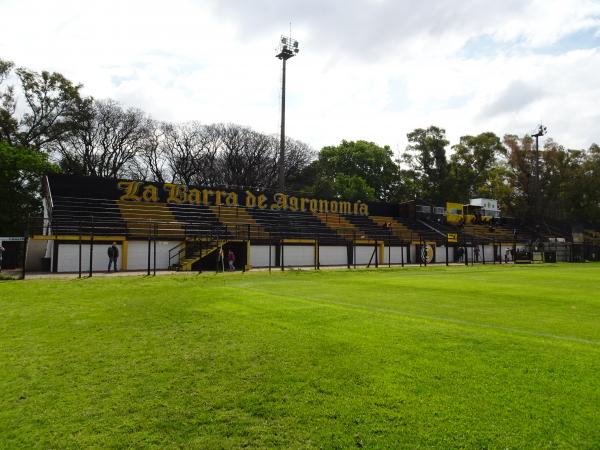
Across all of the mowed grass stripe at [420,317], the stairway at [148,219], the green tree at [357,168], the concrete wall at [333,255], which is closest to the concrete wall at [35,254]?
the stairway at [148,219]

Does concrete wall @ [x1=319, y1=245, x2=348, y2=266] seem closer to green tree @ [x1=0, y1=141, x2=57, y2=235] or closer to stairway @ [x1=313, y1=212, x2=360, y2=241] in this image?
stairway @ [x1=313, y1=212, x2=360, y2=241]

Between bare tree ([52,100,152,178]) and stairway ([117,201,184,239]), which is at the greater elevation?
bare tree ([52,100,152,178])

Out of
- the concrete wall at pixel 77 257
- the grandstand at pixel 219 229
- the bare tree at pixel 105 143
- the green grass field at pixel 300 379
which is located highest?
the bare tree at pixel 105 143

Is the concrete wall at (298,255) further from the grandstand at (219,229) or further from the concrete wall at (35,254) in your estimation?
the concrete wall at (35,254)

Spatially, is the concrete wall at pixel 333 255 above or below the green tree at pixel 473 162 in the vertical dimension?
below

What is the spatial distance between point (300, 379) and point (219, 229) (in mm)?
25352

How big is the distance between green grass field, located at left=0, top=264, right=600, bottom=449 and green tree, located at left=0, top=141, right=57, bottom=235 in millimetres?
30195

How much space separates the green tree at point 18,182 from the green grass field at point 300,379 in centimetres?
3020

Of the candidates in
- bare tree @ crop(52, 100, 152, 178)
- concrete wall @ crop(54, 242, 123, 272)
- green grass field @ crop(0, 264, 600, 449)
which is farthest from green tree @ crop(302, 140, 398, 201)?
green grass field @ crop(0, 264, 600, 449)

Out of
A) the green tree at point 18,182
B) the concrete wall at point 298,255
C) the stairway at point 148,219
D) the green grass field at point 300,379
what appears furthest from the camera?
the green tree at point 18,182

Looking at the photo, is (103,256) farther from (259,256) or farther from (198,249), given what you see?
(259,256)

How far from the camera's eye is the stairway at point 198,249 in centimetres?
2478

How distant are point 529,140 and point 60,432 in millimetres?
67205

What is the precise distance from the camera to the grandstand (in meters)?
24.7
